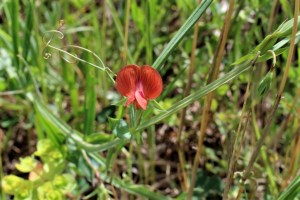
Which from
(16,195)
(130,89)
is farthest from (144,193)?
(130,89)

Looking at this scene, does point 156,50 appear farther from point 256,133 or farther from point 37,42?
point 256,133

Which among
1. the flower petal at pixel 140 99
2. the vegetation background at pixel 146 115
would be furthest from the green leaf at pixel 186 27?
the flower petal at pixel 140 99

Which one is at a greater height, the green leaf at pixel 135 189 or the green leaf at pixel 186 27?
the green leaf at pixel 186 27

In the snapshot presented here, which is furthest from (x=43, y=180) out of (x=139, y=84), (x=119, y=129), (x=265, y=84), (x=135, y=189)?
(x=265, y=84)

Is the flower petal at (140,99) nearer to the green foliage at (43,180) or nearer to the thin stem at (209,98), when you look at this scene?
the thin stem at (209,98)

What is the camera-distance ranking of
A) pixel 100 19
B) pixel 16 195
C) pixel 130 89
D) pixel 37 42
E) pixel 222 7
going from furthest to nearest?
pixel 100 19 → pixel 222 7 → pixel 37 42 → pixel 16 195 → pixel 130 89

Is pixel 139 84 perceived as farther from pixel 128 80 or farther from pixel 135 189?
pixel 135 189
